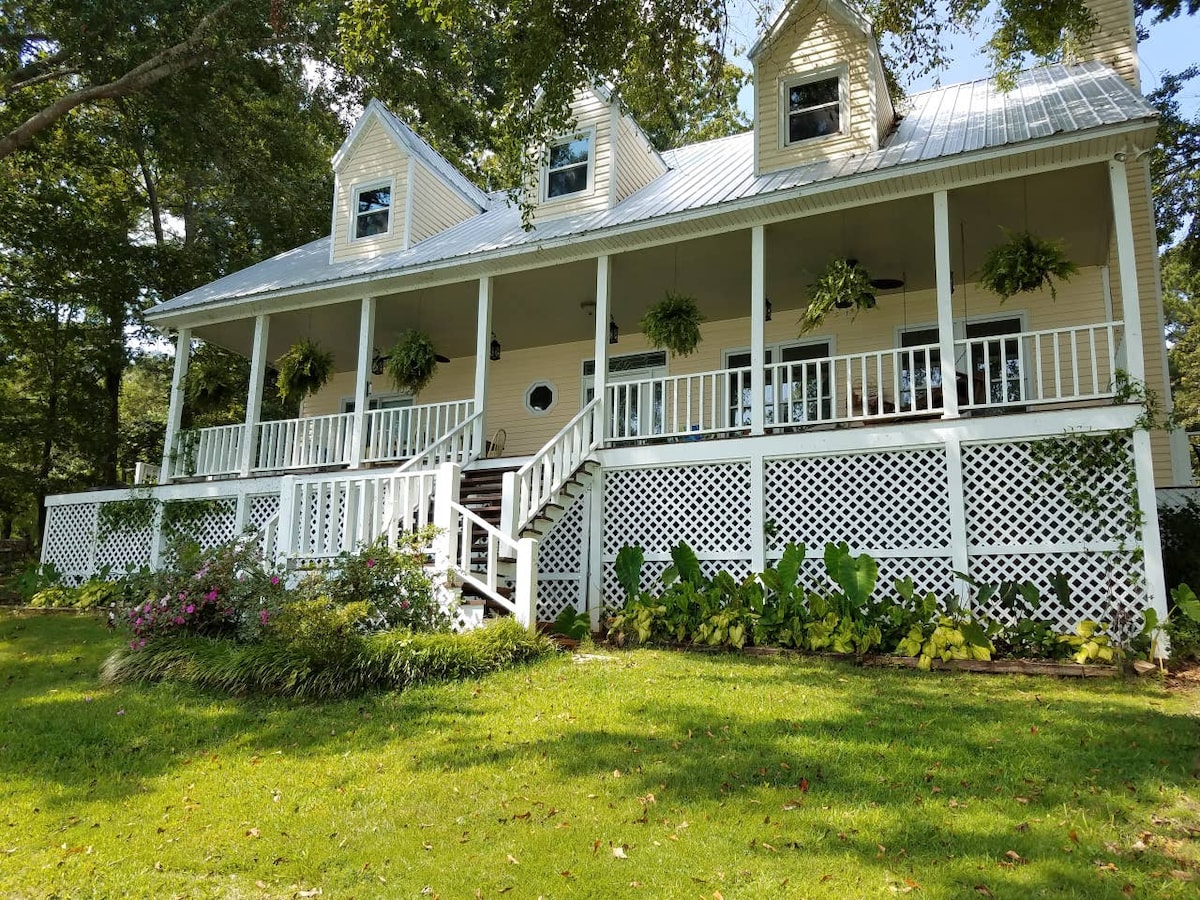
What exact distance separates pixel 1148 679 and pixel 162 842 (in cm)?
685

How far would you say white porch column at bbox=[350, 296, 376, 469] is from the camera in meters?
11.6

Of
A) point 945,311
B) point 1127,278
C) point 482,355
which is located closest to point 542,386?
point 482,355

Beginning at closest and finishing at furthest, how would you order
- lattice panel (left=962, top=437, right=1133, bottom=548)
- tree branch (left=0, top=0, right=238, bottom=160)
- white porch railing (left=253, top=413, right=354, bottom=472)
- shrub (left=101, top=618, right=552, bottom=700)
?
1. shrub (left=101, top=618, right=552, bottom=700)
2. lattice panel (left=962, top=437, right=1133, bottom=548)
3. white porch railing (left=253, top=413, right=354, bottom=472)
4. tree branch (left=0, top=0, right=238, bottom=160)

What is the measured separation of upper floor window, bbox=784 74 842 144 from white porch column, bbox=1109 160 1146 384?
3.83 metres

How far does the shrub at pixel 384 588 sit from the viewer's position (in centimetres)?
738

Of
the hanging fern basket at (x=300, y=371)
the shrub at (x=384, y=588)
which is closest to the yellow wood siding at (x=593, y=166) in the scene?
the hanging fern basket at (x=300, y=371)

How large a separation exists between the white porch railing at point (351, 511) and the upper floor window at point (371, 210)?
6771 mm

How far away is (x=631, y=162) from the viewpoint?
41.5 ft

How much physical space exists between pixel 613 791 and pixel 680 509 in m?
5.37

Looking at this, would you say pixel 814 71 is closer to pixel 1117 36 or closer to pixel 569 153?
pixel 569 153

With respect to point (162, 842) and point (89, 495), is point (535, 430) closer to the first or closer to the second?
point (89, 495)

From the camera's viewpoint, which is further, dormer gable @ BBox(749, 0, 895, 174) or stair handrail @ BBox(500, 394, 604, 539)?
dormer gable @ BBox(749, 0, 895, 174)

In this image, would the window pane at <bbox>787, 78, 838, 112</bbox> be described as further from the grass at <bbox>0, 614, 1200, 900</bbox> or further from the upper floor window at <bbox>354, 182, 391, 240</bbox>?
the grass at <bbox>0, 614, 1200, 900</bbox>

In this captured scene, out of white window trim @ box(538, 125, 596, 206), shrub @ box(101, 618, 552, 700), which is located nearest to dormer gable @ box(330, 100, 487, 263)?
white window trim @ box(538, 125, 596, 206)
